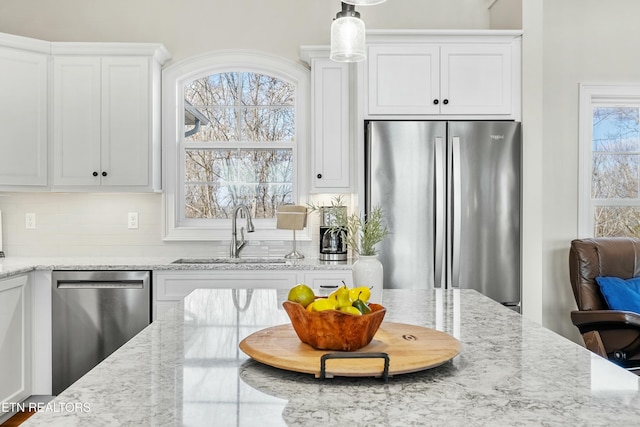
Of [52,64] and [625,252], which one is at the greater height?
[52,64]

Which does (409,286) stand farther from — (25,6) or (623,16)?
(25,6)

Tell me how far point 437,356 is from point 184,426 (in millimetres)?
606

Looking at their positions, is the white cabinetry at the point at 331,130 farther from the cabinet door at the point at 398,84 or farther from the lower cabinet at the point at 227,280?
the lower cabinet at the point at 227,280

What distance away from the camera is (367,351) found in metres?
1.31

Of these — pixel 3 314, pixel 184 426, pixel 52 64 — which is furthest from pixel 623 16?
pixel 3 314

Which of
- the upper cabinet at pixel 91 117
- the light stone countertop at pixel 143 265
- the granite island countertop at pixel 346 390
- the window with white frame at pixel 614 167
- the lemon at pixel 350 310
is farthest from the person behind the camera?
the window with white frame at pixel 614 167

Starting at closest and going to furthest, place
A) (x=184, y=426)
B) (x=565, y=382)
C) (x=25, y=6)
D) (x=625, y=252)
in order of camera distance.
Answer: (x=184, y=426) → (x=565, y=382) → (x=625, y=252) → (x=25, y=6)

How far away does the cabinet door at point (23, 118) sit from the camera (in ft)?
11.6

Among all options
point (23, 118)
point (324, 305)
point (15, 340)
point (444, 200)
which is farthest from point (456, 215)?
point (23, 118)

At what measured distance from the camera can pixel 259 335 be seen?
1.46 meters

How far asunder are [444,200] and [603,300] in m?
1.13

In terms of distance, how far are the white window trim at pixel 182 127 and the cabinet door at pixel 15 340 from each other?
1087mm

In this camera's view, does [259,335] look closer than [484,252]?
Yes

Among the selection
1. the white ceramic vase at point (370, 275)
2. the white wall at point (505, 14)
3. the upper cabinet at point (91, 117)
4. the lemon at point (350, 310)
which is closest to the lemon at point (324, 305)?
the lemon at point (350, 310)
